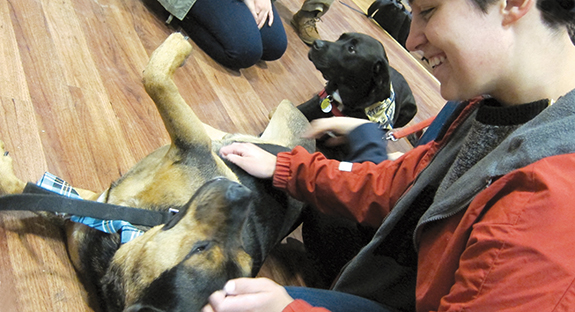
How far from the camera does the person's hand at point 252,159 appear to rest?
1.72m

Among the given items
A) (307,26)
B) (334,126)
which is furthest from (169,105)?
(307,26)

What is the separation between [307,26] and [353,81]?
4.57ft

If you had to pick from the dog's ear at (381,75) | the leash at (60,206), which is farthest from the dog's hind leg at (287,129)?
the leash at (60,206)

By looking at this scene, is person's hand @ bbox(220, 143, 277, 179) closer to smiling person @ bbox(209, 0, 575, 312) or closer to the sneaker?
smiling person @ bbox(209, 0, 575, 312)

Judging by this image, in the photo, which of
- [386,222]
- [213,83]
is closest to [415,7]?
[386,222]

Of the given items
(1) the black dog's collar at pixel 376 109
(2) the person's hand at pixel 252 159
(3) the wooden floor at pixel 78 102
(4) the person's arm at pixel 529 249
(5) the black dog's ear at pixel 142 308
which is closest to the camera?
(4) the person's arm at pixel 529 249

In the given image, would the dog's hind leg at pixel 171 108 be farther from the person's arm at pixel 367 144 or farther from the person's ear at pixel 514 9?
the person's ear at pixel 514 9

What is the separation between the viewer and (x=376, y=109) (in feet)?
9.11

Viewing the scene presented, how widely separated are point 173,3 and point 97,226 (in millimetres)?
2169

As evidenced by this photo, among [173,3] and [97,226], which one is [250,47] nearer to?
[173,3]

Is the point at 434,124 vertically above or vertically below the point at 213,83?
above

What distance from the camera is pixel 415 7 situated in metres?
1.09

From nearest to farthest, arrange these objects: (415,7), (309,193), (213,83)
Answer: (415,7) < (309,193) < (213,83)

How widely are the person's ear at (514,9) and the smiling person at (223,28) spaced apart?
7.47 ft
